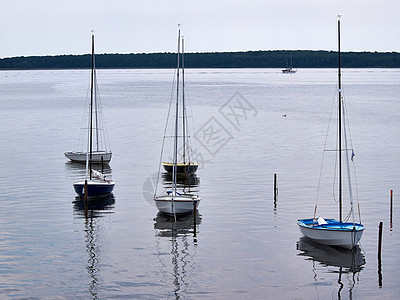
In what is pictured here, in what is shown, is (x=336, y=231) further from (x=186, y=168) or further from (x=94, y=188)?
(x=186, y=168)

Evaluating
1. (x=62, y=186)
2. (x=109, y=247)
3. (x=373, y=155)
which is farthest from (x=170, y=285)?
(x=373, y=155)

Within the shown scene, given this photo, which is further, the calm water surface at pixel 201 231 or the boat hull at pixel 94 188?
the boat hull at pixel 94 188

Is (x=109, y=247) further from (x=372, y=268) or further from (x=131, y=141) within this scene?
(x=131, y=141)

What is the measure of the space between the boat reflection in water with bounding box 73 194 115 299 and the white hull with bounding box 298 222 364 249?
12586 millimetres

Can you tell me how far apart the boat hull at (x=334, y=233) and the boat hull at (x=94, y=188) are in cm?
1914

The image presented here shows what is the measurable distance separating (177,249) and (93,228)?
768cm

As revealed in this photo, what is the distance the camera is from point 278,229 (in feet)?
147

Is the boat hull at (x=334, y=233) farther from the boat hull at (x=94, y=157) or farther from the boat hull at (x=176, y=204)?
the boat hull at (x=94, y=157)

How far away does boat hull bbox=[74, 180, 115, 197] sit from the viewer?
175 ft

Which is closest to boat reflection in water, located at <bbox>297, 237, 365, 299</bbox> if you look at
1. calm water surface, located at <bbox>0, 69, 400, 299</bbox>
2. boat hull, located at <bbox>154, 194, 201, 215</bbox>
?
calm water surface, located at <bbox>0, 69, 400, 299</bbox>

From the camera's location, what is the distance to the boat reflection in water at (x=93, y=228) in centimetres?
3491

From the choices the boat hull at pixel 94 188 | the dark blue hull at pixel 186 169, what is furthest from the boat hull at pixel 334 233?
the dark blue hull at pixel 186 169

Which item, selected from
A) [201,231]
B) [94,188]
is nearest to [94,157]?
[94,188]

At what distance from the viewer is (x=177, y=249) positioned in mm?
40062
